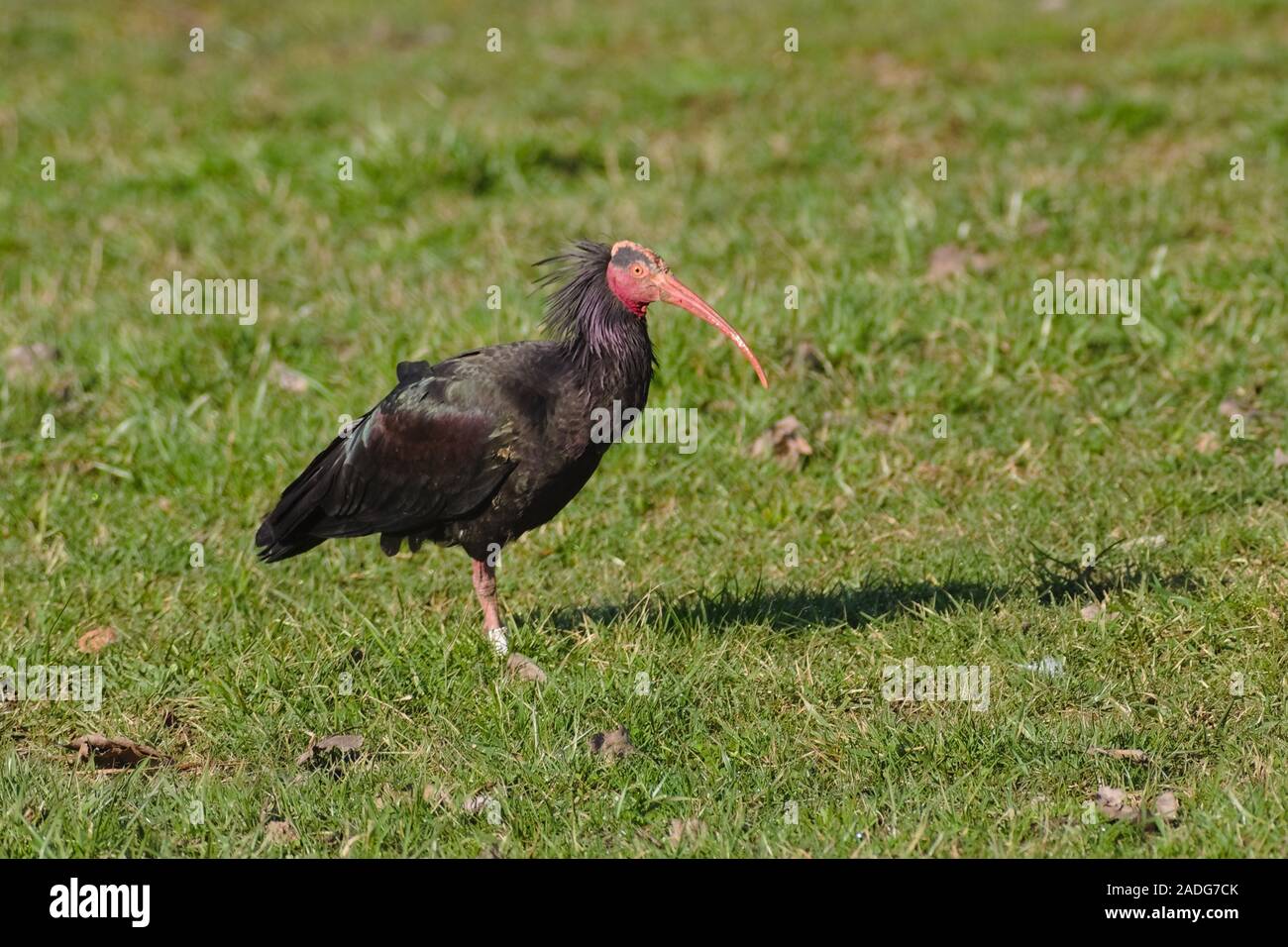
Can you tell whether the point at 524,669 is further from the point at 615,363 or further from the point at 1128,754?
the point at 1128,754

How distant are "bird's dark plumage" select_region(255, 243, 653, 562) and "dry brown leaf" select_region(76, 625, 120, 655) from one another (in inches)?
26.5

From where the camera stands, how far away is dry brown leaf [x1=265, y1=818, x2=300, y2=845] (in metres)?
4.81

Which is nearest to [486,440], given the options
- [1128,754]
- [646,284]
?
[646,284]

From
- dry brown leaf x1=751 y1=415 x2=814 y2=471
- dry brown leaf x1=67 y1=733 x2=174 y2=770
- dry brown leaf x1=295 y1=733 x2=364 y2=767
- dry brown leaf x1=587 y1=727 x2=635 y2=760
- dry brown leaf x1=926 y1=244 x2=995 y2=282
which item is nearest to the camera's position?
dry brown leaf x1=587 y1=727 x2=635 y2=760

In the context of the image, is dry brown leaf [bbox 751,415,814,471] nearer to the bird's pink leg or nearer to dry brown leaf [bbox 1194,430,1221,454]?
dry brown leaf [bbox 1194,430,1221,454]

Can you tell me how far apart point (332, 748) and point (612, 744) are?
35.6 inches

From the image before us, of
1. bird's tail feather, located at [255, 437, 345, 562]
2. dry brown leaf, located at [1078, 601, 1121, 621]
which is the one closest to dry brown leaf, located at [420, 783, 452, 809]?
bird's tail feather, located at [255, 437, 345, 562]

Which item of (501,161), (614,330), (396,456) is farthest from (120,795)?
(501,161)

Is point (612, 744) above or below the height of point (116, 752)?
above

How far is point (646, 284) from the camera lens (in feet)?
19.0

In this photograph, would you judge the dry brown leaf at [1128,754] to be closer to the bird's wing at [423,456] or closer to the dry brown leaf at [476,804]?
the dry brown leaf at [476,804]

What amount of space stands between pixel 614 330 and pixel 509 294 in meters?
3.37

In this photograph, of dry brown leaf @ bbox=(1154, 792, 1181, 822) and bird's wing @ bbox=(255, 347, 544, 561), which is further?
bird's wing @ bbox=(255, 347, 544, 561)
